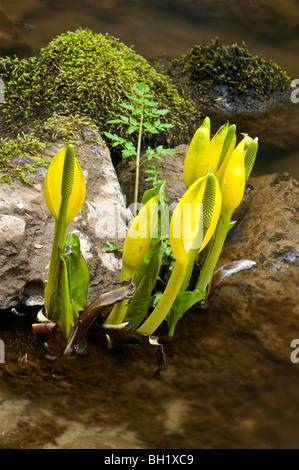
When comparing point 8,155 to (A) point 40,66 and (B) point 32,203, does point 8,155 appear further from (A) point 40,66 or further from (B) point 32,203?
(A) point 40,66

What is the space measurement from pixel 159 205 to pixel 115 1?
16.5ft

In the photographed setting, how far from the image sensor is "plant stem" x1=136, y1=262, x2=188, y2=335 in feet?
7.71

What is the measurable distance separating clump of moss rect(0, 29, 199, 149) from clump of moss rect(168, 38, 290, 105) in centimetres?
101

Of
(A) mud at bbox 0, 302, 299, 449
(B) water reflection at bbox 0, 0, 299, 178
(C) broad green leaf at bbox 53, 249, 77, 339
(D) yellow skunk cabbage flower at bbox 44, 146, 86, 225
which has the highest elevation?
(B) water reflection at bbox 0, 0, 299, 178

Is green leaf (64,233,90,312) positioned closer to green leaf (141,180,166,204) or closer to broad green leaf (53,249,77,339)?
broad green leaf (53,249,77,339)

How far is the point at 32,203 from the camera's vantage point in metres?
3.04

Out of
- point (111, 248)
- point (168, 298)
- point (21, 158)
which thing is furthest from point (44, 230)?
point (168, 298)

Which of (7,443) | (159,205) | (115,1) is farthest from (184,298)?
(115,1)

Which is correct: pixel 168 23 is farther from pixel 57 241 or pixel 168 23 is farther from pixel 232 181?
pixel 57 241

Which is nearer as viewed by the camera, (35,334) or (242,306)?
(35,334)

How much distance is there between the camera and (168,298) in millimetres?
2445

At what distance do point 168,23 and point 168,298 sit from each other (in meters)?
4.83

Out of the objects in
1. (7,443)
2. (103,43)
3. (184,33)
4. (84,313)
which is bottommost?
(7,443)

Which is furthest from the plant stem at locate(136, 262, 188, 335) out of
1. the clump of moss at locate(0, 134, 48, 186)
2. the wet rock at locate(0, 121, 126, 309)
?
the clump of moss at locate(0, 134, 48, 186)
